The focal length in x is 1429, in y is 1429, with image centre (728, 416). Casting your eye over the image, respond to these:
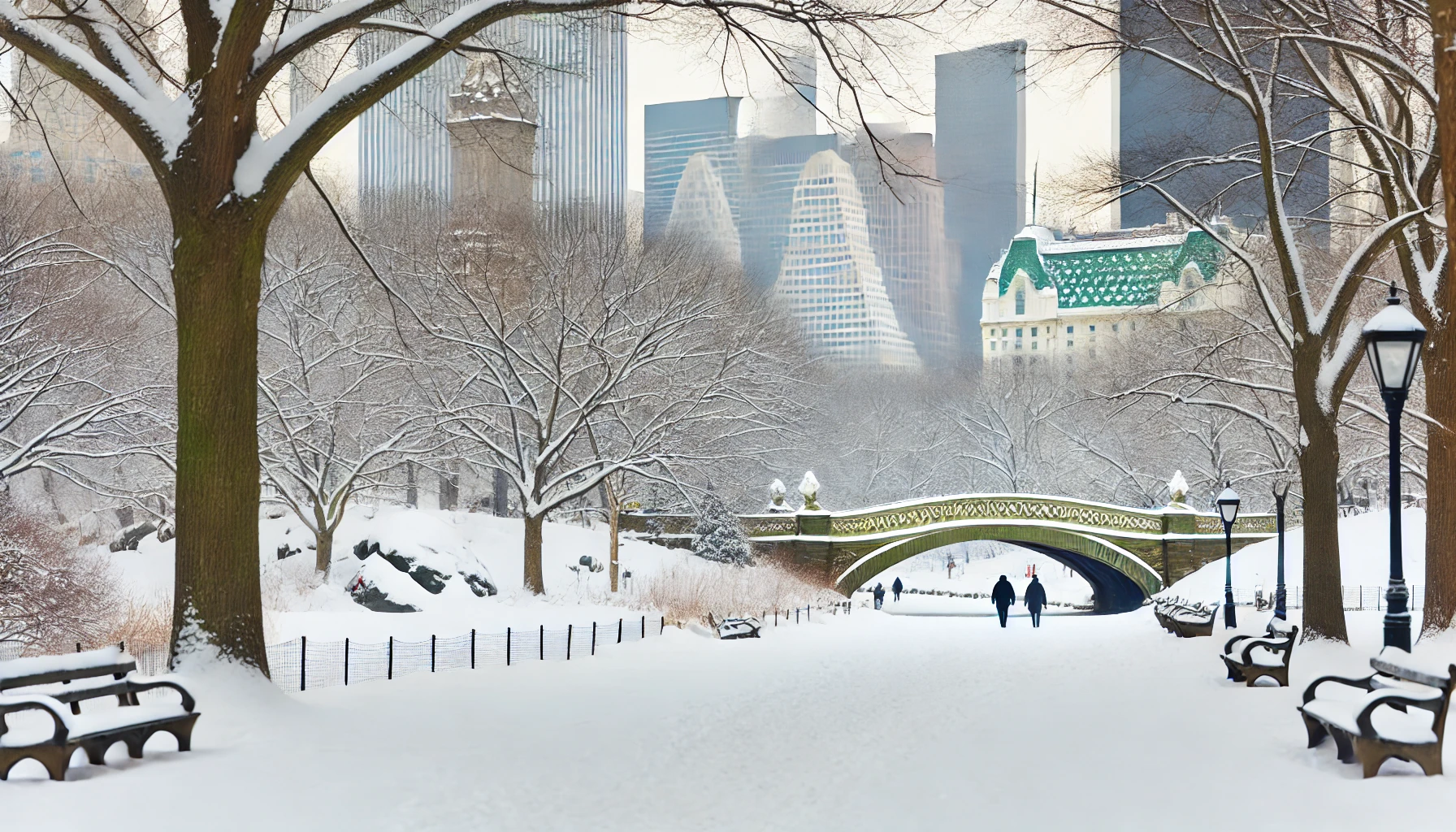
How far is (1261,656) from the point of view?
47.5ft

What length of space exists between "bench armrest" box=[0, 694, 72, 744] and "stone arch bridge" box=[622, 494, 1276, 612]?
34.8 meters

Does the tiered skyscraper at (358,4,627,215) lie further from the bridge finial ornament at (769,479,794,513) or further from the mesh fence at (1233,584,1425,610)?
the mesh fence at (1233,584,1425,610)

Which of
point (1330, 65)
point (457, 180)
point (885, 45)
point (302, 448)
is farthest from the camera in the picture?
point (457, 180)

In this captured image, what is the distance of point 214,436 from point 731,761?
4.91m

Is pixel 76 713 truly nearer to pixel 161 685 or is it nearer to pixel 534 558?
pixel 161 685

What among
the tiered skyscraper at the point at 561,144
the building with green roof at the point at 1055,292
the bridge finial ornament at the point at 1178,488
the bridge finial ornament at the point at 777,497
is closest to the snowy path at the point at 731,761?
the bridge finial ornament at the point at 777,497

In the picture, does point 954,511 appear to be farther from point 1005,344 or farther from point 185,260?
point 1005,344

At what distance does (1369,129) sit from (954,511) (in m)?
30.8

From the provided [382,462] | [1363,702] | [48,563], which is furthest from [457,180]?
[1363,702]

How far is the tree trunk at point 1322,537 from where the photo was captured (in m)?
17.2

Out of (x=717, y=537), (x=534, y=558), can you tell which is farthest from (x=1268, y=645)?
(x=717, y=537)

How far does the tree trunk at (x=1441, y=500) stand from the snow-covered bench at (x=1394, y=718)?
7.40m

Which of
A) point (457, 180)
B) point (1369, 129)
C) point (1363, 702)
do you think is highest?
point (457, 180)

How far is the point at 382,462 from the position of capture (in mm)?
32531
